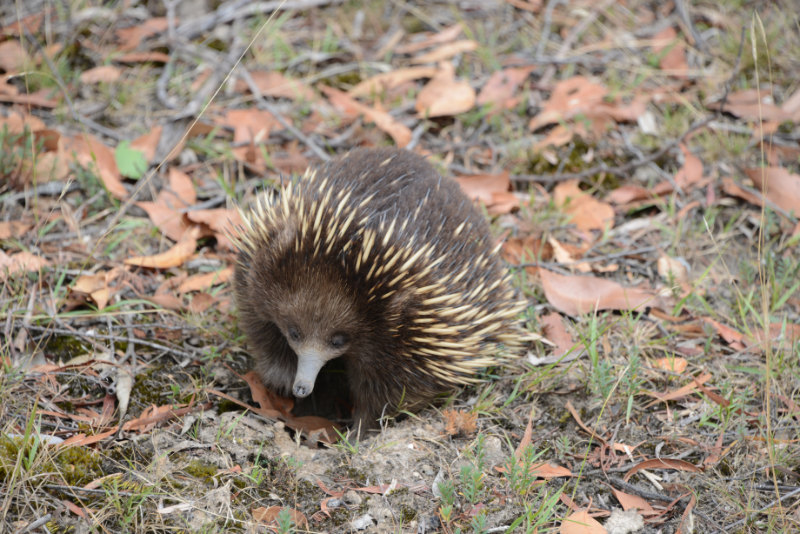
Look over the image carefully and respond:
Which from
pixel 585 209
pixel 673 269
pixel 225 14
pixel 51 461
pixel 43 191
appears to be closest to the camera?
pixel 51 461

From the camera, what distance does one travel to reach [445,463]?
279 centimetres

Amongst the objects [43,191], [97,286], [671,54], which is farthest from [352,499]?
[671,54]

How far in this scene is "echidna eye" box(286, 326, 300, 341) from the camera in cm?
281

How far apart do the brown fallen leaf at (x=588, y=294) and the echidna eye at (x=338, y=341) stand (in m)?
1.14

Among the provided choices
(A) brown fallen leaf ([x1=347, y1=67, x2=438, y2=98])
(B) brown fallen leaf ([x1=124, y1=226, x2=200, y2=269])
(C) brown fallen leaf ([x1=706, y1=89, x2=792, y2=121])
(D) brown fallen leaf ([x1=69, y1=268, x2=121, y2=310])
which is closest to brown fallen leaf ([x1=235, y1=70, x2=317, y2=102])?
(A) brown fallen leaf ([x1=347, y1=67, x2=438, y2=98])

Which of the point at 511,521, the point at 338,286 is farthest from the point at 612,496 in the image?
the point at 338,286

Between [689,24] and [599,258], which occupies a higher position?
[689,24]

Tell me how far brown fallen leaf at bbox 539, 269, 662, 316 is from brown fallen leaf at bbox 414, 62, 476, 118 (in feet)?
4.85

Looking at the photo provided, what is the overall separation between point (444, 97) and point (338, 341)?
7.90 feet

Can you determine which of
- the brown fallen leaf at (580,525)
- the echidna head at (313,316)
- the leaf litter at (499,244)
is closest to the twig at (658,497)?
the leaf litter at (499,244)

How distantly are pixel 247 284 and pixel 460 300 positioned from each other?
0.84 metres

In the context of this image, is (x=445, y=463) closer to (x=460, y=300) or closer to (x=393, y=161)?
(x=460, y=300)

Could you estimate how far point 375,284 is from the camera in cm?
275

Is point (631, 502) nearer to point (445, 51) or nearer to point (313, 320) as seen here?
point (313, 320)
